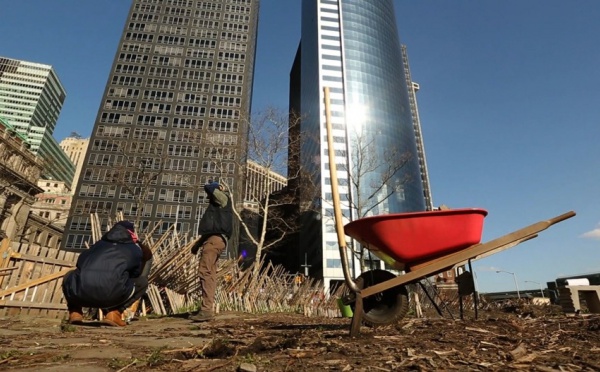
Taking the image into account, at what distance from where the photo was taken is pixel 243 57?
84.7 meters

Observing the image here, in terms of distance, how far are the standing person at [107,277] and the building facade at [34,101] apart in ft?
519

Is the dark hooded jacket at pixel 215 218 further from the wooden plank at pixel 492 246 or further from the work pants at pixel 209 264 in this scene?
the wooden plank at pixel 492 246

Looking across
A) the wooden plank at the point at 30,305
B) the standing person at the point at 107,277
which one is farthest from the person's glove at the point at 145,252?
the wooden plank at the point at 30,305

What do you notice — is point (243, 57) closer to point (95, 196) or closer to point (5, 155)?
point (95, 196)

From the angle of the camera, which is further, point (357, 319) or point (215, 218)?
point (215, 218)

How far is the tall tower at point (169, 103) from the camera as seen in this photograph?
213 ft

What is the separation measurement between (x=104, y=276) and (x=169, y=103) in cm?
8220

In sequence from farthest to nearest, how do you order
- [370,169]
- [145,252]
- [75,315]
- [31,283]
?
1. [370,169]
2. [31,283]
3. [145,252]
4. [75,315]

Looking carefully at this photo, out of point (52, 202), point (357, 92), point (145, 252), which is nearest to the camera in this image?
point (145, 252)

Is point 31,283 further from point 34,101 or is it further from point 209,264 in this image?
point 34,101

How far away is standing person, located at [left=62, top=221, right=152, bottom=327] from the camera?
124 inches

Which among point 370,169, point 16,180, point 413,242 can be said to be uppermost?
point 16,180

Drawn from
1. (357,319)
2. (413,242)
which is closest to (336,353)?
(357,319)

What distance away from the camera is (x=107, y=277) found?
10.4 feet
